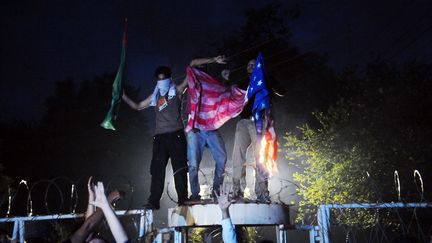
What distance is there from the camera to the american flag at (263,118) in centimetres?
855

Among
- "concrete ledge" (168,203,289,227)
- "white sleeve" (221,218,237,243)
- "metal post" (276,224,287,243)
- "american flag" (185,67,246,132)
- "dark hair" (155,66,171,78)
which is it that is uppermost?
"dark hair" (155,66,171,78)

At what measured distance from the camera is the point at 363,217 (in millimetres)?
20875

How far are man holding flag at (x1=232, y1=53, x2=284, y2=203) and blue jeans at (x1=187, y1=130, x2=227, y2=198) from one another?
33 cm

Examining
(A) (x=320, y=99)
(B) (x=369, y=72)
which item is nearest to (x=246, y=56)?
(A) (x=320, y=99)

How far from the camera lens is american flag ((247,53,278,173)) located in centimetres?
855

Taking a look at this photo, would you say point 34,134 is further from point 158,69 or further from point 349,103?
point 158,69

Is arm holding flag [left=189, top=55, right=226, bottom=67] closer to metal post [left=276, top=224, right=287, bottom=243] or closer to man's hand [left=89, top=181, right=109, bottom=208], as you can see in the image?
metal post [left=276, top=224, right=287, bottom=243]

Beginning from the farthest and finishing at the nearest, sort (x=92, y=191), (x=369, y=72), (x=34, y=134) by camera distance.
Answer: (x=34, y=134)
(x=369, y=72)
(x=92, y=191)

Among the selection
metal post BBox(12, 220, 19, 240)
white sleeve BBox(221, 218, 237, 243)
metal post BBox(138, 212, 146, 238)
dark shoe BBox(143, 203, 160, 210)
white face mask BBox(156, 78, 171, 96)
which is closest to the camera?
white sleeve BBox(221, 218, 237, 243)

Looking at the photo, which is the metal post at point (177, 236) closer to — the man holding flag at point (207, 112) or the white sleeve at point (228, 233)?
the man holding flag at point (207, 112)

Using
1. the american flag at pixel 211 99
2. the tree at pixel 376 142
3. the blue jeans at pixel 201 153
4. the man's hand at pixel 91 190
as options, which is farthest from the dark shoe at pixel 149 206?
the tree at pixel 376 142

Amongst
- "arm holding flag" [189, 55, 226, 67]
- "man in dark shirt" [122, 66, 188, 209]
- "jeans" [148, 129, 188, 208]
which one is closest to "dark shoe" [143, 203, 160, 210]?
"man in dark shirt" [122, 66, 188, 209]

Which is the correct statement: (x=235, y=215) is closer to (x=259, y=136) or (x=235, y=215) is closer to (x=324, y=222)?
(x=324, y=222)

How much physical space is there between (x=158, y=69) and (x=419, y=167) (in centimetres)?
1446
